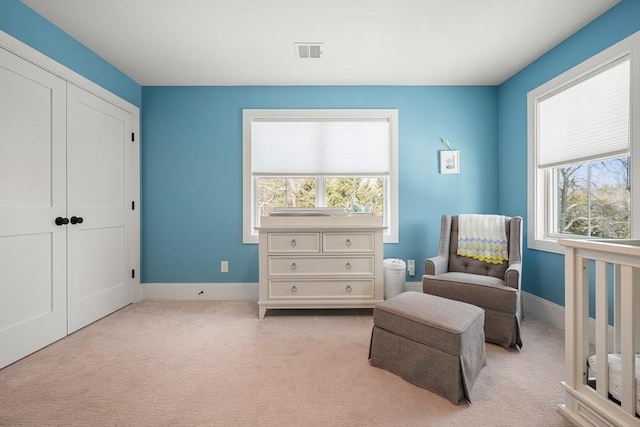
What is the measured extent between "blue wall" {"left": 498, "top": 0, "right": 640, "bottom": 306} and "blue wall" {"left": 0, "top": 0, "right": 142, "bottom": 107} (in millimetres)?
4163

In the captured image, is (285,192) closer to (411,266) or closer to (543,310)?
(411,266)

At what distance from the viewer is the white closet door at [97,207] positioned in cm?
246

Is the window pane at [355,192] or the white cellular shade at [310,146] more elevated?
the white cellular shade at [310,146]

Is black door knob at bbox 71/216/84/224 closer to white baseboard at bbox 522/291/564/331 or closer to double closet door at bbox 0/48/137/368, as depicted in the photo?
double closet door at bbox 0/48/137/368

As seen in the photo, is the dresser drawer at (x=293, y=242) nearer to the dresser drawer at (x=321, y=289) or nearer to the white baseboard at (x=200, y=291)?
the dresser drawer at (x=321, y=289)

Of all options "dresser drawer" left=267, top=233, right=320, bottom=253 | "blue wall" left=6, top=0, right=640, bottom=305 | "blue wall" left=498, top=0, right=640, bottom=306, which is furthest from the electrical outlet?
"dresser drawer" left=267, top=233, right=320, bottom=253

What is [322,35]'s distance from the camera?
7.92 feet

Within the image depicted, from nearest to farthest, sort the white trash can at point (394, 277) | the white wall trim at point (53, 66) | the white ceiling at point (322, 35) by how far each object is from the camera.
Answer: the white wall trim at point (53, 66), the white ceiling at point (322, 35), the white trash can at point (394, 277)

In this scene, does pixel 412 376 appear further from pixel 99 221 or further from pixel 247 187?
pixel 99 221

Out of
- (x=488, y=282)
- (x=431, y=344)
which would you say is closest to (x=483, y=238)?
(x=488, y=282)

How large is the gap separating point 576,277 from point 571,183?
1.67m

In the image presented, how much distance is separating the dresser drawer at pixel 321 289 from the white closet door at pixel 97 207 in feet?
5.37

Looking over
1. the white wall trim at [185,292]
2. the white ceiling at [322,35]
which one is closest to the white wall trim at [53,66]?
the white ceiling at [322,35]

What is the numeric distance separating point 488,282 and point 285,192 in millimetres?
2234
